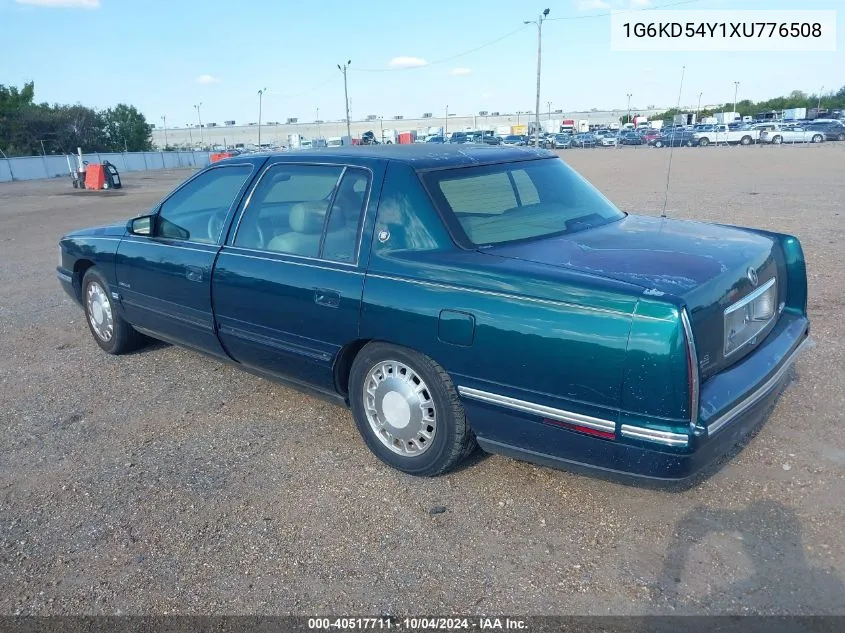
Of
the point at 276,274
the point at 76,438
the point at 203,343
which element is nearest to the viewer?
the point at 276,274

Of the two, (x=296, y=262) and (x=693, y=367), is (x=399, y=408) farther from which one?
(x=693, y=367)

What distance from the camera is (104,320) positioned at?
18.5 feet

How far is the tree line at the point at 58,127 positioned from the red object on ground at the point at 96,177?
29.5 m

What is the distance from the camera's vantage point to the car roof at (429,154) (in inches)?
148

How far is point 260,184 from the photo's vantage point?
4.30 meters

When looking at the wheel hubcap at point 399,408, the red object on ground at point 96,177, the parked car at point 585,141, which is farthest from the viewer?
the parked car at point 585,141

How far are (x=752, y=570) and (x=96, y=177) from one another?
28691 mm

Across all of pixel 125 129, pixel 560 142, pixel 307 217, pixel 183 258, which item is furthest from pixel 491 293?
pixel 125 129

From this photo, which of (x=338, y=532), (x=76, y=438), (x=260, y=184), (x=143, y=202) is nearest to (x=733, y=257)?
(x=338, y=532)

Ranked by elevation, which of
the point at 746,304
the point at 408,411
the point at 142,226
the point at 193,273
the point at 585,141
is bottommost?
the point at 408,411

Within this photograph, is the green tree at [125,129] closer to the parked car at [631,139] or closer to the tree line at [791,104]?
the parked car at [631,139]

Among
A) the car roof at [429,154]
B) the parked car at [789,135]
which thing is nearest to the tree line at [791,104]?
the parked car at [789,135]

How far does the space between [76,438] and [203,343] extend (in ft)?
3.06

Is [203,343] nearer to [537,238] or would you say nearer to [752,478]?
[537,238]
